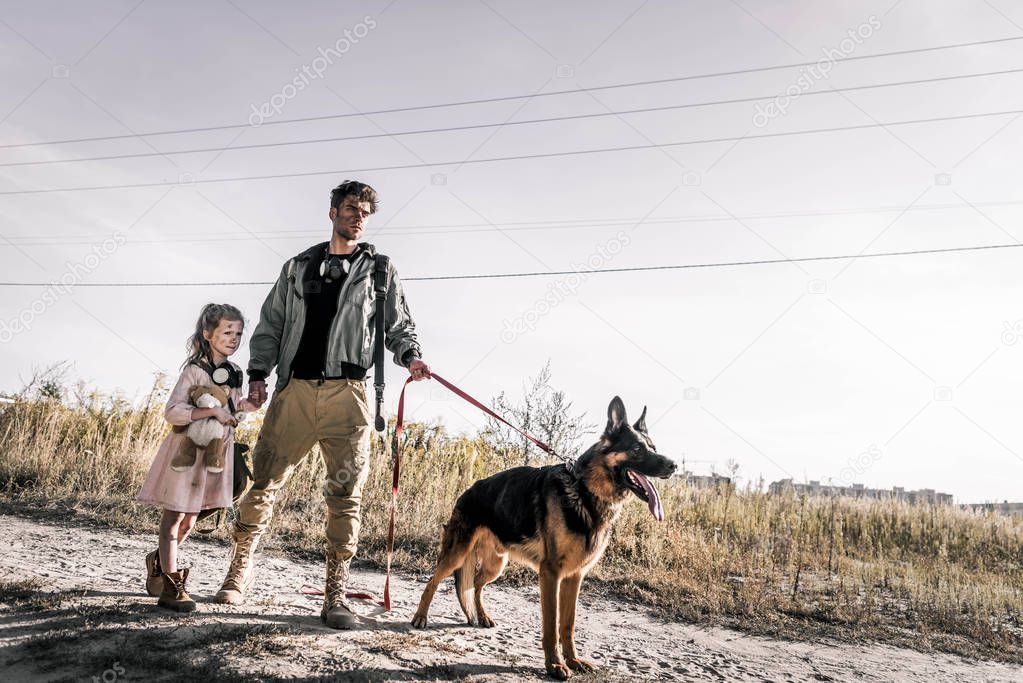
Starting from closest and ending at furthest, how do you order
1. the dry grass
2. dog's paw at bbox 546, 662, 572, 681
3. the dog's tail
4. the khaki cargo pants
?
1. dog's paw at bbox 546, 662, 572, 681
2. the khaki cargo pants
3. the dog's tail
4. the dry grass

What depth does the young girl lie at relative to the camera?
3996 millimetres

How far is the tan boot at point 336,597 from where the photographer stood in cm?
400

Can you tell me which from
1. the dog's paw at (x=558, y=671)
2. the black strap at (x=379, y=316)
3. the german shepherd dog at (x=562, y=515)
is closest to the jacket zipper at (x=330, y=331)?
the black strap at (x=379, y=316)

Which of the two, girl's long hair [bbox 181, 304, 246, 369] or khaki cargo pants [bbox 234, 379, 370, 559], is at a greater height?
girl's long hair [bbox 181, 304, 246, 369]

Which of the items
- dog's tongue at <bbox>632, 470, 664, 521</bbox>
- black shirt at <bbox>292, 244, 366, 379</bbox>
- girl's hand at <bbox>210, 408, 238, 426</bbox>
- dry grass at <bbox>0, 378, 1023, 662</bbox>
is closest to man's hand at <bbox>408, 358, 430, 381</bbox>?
black shirt at <bbox>292, 244, 366, 379</bbox>

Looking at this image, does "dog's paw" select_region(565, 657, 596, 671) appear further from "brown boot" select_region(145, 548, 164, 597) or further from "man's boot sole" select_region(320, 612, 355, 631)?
"brown boot" select_region(145, 548, 164, 597)

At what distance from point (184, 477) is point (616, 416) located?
270cm

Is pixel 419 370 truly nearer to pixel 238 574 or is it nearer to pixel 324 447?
pixel 324 447

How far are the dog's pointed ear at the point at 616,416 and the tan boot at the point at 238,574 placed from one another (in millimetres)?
2368

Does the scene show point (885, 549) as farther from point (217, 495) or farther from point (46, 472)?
point (46, 472)

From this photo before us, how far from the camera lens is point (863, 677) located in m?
4.81

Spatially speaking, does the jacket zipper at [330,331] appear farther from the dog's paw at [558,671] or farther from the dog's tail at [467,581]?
the dog's paw at [558,671]

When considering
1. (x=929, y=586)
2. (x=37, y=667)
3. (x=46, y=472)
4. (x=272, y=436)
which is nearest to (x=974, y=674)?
(x=929, y=586)

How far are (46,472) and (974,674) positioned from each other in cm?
1056
